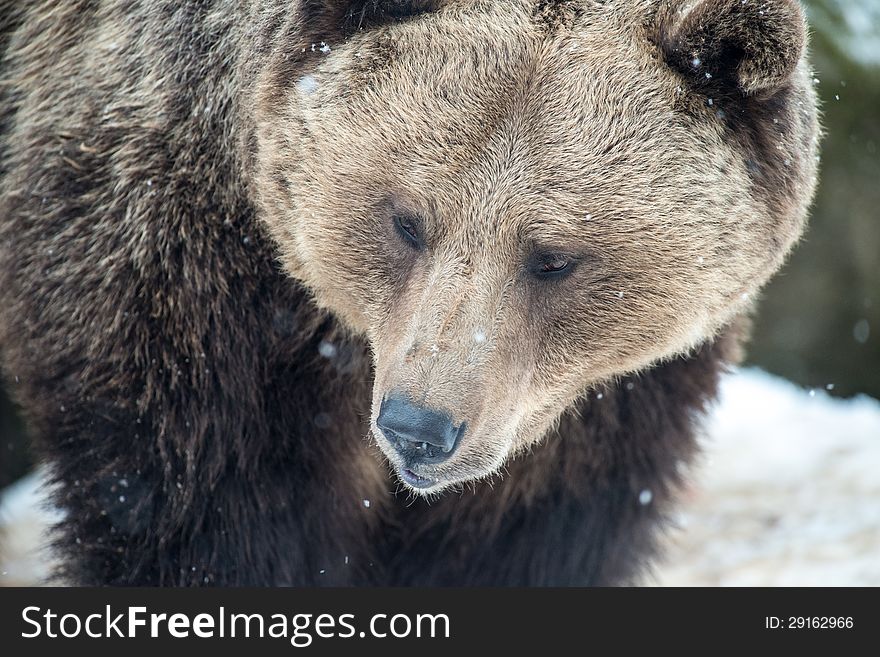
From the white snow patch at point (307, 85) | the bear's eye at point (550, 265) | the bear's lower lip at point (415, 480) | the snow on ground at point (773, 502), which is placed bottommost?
the snow on ground at point (773, 502)

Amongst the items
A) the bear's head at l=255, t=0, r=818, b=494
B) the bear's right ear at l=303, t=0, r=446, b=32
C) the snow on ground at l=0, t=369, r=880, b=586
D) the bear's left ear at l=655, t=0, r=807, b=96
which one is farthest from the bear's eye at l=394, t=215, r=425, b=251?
the snow on ground at l=0, t=369, r=880, b=586

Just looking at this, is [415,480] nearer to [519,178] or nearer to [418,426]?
[418,426]

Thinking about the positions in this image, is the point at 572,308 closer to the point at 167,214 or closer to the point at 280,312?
the point at 280,312

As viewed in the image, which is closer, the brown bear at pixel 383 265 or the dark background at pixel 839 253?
→ the brown bear at pixel 383 265

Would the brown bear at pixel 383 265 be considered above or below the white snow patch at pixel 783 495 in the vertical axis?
above

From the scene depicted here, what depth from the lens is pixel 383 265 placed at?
3625mm

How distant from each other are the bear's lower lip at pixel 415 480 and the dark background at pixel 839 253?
4.29 metres

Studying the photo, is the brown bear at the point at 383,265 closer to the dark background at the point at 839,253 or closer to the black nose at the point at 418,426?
the black nose at the point at 418,426

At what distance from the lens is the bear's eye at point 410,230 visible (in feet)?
11.5

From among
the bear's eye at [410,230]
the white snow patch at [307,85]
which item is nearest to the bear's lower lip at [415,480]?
the bear's eye at [410,230]

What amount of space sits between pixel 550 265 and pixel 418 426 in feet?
2.21

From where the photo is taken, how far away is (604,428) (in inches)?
180

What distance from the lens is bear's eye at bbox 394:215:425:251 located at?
3.49 m

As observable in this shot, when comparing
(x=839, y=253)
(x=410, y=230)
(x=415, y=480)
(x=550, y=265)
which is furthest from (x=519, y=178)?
(x=839, y=253)
